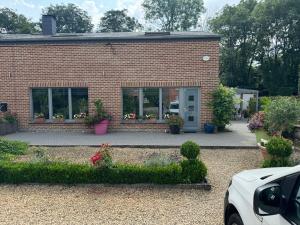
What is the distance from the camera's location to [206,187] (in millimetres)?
6359

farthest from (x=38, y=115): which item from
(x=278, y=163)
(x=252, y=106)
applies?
(x=252, y=106)

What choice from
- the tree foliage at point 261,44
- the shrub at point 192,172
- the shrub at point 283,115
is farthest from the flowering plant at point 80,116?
the tree foliage at point 261,44

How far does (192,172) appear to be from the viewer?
21.3 feet

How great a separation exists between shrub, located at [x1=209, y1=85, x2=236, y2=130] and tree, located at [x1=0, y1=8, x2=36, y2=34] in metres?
37.6

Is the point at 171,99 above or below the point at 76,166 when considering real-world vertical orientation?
above

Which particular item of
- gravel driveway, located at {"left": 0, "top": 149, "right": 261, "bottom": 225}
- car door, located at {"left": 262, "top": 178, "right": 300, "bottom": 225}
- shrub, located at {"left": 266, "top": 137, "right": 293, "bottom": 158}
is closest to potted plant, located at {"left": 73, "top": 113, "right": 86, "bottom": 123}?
gravel driveway, located at {"left": 0, "top": 149, "right": 261, "bottom": 225}

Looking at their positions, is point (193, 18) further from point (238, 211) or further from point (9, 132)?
point (238, 211)

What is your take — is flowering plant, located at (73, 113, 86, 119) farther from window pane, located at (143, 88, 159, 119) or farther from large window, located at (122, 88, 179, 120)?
window pane, located at (143, 88, 159, 119)

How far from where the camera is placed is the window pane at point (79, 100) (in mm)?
14523

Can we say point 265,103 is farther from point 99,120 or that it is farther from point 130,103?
point 99,120

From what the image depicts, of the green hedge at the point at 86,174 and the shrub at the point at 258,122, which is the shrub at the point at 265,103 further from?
the green hedge at the point at 86,174

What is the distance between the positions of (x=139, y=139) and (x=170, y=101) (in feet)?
10.00

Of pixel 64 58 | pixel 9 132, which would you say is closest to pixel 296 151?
pixel 64 58

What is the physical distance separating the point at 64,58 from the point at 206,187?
10.4m
